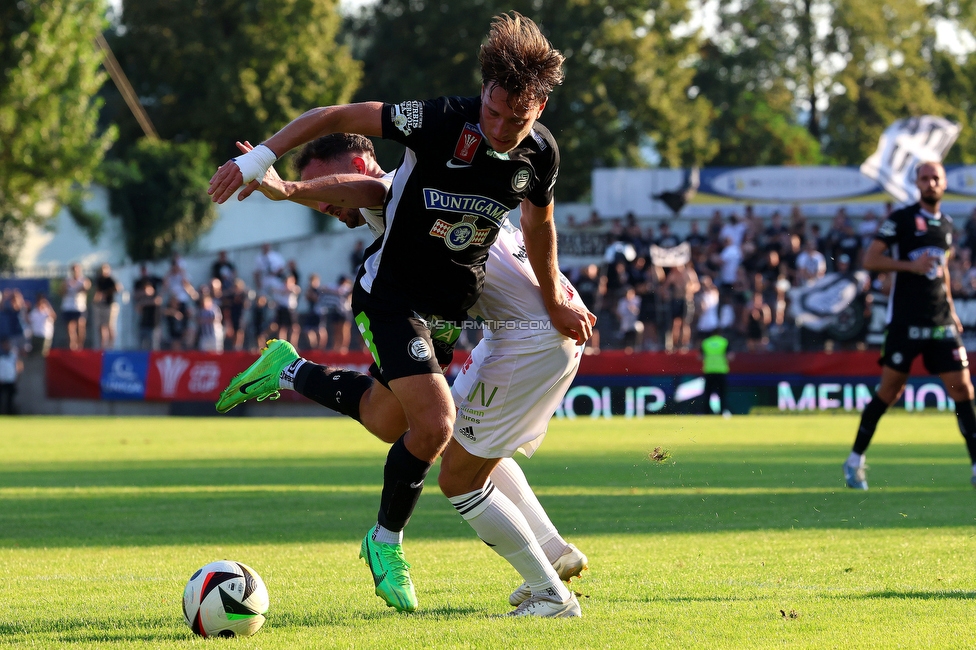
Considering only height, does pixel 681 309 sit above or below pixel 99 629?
below

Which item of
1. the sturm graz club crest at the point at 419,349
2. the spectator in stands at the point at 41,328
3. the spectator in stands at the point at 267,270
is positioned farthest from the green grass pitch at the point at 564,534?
the spectator in stands at the point at 267,270

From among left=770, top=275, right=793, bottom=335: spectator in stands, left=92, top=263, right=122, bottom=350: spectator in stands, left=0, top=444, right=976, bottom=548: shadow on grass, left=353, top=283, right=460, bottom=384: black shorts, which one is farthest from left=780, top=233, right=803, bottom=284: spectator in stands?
left=353, top=283, right=460, bottom=384: black shorts

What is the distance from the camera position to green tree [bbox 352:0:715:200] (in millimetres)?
46344

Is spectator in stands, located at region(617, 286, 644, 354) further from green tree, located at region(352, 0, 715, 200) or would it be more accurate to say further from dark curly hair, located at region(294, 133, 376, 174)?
green tree, located at region(352, 0, 715, 200)

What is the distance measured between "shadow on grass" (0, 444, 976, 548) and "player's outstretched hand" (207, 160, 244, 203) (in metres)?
3.30

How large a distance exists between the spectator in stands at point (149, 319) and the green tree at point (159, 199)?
17124 millimetres

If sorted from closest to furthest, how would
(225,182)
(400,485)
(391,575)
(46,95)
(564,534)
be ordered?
(225,182) → (391,575) → (400,485) → (564,534) → (46,95)

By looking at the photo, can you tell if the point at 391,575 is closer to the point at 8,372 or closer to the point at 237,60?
the point at 8,372

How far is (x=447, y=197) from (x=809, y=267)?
20.3 metres

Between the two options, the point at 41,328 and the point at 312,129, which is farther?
the point at 41,328

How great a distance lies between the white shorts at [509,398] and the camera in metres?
5.39

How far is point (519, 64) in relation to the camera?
4.79m

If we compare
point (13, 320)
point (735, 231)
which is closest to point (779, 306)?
point (735, 231)

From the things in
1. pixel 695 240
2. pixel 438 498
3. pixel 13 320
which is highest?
pixel 695 240
